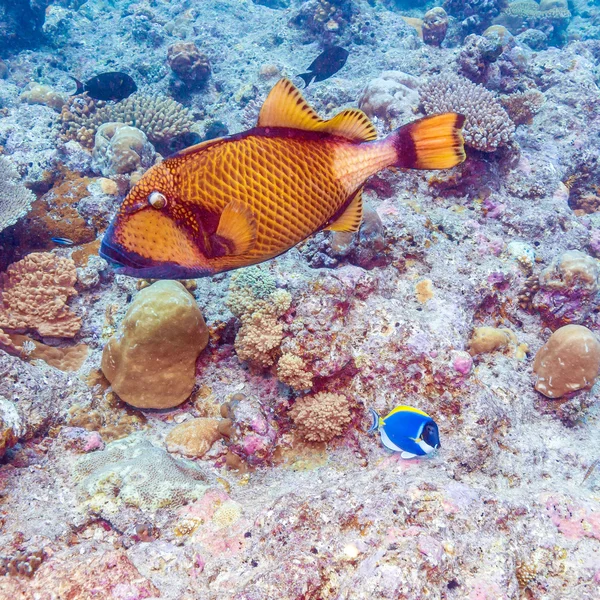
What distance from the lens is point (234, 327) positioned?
14.0 feet

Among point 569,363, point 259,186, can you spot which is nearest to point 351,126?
point 259,186

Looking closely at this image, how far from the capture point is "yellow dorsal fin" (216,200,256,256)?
158 cm

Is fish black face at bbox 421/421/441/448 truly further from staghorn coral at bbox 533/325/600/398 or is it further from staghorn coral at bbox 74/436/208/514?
staghorn coral at bbox 533/325/600/398

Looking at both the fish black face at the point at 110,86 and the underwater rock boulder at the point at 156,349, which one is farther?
the fish black face at the point at 110,86

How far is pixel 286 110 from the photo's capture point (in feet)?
5.82

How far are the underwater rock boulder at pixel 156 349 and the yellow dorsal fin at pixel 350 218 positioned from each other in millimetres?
2159

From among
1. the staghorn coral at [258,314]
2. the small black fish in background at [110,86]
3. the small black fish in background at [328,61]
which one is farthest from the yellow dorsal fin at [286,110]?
the small black fish in background at [328,61]

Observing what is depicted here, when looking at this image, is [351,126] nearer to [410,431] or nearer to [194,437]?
[410,431]

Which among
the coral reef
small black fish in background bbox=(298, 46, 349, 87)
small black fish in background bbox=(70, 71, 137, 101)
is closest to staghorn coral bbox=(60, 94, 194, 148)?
small black fish in background bbox=(70, 71, 137, 101)

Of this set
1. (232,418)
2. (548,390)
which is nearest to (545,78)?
(548,390)

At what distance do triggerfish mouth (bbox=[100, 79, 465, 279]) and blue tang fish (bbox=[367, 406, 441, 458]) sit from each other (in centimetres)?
142

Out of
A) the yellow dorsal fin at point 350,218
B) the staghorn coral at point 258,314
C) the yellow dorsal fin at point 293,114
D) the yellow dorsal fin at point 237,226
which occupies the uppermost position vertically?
the yellow dorsal fin at point 293,114

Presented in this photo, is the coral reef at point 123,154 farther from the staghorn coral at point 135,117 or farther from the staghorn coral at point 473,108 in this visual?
the staghorn coral at point 473,108

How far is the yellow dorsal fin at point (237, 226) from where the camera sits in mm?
1576
